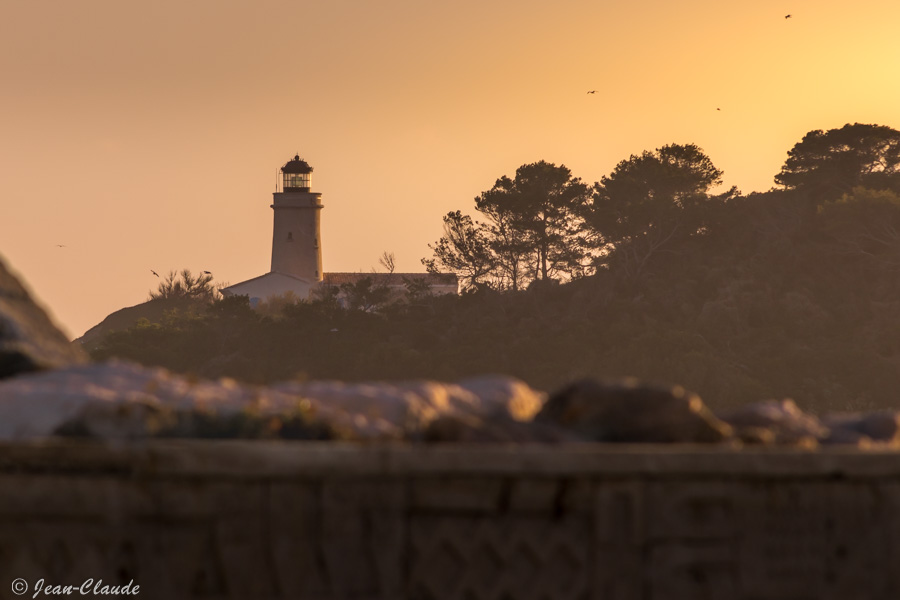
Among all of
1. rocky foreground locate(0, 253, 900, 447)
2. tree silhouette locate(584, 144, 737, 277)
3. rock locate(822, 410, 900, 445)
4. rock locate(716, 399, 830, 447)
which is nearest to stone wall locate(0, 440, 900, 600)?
rocky foreground locate(0, 253, 900, 447)

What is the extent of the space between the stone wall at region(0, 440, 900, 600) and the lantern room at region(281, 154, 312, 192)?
5817 centimetres

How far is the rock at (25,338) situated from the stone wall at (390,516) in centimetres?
151

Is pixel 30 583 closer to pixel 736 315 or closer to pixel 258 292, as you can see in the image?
pixel 736 315

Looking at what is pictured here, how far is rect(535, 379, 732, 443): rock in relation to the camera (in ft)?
19.0

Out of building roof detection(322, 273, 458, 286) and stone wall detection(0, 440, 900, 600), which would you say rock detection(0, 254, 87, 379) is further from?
building roof detection(322, 273, 458, 286)

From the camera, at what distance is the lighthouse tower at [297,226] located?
207ft

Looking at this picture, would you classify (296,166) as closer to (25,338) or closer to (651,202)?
A: (651,202)

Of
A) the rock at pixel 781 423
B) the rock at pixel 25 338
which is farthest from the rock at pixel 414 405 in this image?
the rock at pixel 25 338

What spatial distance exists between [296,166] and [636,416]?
58062mm

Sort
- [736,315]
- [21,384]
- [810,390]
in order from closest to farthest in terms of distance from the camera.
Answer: [21,384] → [810,390] → [736,315]

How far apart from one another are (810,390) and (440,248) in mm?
16858

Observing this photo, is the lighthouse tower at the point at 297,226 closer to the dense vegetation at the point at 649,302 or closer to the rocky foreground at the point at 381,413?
the dense vegetation at the point at 649,302

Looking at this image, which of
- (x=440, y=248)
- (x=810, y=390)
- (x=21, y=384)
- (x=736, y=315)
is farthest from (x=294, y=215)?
(x=21, y=384)

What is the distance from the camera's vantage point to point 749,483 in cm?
541
